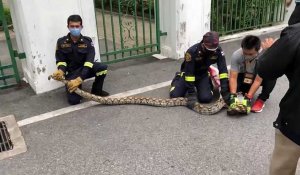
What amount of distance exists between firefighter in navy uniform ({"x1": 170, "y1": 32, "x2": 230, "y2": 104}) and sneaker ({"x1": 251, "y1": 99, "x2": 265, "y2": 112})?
40 centimetres

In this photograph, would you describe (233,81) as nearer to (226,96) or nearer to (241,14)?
(226,96)

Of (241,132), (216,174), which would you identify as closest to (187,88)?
(241,132)

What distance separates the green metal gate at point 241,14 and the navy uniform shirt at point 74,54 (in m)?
3.81

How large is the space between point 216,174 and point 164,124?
47.2 inches

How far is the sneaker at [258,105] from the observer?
15.0 ft

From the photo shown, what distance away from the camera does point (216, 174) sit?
10.8ft

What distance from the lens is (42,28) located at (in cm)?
509

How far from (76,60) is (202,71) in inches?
77.0

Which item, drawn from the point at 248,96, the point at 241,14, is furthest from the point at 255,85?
the point at 241,14

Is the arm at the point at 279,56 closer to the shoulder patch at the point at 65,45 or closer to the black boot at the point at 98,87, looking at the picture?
the black boot at the point at 98,87

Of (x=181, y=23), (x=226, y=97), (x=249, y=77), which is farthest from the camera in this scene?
(x=181, y=23)

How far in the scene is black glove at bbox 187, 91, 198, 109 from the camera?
15.4ft

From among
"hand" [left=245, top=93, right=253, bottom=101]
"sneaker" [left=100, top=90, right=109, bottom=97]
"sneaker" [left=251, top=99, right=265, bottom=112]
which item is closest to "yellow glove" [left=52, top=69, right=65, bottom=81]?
"sneaker" [left=100, top=90, right=109, bottom=97]

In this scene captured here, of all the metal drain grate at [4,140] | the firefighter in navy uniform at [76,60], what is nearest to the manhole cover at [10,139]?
the metal drain grate at [4,140]
